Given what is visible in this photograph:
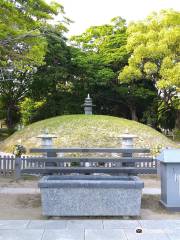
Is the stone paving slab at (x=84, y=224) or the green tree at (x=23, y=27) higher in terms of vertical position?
the green tree at (x=23, y=27)

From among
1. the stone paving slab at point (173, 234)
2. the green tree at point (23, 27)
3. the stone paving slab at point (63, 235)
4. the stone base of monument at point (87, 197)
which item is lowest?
the stone paving slab at point (173, 234)

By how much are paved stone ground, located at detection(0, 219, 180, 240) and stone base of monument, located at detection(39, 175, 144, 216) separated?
0.74 ft

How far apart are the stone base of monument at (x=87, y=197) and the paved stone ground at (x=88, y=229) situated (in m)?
0.23

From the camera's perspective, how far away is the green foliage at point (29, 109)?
3633cm

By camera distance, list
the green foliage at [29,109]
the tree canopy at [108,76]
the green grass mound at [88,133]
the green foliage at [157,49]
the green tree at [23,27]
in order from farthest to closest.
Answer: the green foliage at [29,109]
the tree canopy at [108,76]
the green foliage at [157,49]
the green grass mound at [88,133]
the green tree at [23,27]

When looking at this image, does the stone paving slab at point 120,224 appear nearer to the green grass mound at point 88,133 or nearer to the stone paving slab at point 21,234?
the stone paving slab at point 21,234

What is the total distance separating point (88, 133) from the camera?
21094 mm

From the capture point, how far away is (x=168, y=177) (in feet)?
25.7

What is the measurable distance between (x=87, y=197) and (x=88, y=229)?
0.90 meters

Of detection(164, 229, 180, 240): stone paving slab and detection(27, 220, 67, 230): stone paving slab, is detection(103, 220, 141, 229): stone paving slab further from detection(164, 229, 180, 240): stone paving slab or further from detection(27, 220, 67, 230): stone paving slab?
detection(27, 220, 67, 230): stone paving slab

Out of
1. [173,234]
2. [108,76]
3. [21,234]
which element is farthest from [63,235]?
[108,76]

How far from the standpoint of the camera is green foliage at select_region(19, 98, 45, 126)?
1430 inches

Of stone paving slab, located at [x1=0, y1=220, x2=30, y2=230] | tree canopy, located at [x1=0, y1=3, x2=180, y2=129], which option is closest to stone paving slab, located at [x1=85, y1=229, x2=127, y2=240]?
stone paving slab, located at [x1=0, y1=220, x2=30, y2=230]

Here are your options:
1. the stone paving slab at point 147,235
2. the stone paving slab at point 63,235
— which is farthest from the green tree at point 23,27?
the stone paving slab at point 147,235
